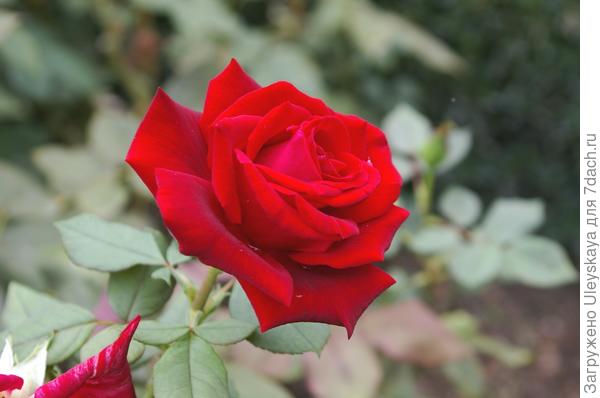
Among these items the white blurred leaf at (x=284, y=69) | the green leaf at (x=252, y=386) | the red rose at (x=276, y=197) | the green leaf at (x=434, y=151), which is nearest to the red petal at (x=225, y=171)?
the red rose at (x=276, y=197)

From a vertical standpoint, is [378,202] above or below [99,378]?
above

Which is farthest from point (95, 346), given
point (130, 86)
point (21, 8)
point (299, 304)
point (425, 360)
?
point (21, 8)

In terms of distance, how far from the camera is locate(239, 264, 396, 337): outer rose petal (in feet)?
1.37

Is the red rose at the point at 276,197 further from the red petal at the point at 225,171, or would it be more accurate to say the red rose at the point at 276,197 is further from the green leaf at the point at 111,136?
the green leaf at the point at 111,136

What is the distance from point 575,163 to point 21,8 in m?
2.07

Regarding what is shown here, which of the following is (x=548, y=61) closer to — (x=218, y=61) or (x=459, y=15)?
(x=459, y=15)

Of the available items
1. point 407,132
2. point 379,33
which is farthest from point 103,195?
point 379,33

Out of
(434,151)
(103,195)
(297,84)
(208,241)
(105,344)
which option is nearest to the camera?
(208,241)

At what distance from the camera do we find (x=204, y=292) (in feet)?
1.73

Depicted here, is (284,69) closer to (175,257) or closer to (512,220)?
(512,220)

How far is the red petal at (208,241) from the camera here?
0.41m

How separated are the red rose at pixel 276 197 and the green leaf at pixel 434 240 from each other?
1.68 feet

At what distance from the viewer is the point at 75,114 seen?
2.09 m

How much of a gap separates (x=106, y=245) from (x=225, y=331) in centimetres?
13
